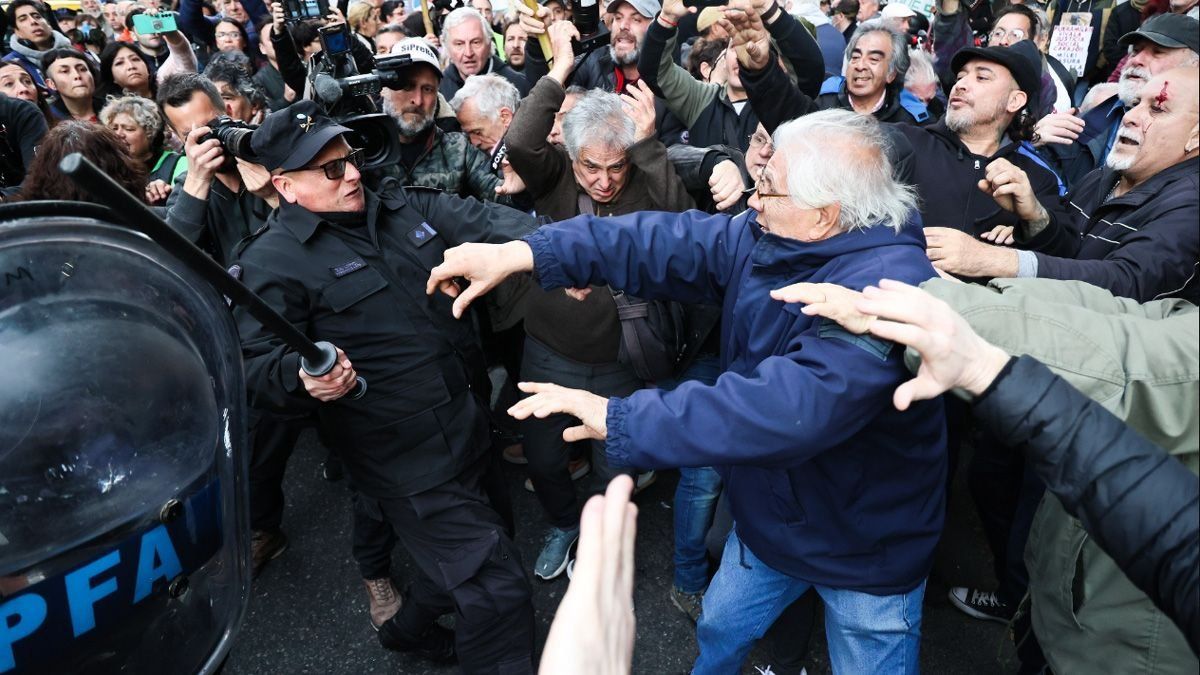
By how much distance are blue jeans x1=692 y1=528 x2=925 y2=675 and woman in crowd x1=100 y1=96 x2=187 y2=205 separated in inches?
Result: 129

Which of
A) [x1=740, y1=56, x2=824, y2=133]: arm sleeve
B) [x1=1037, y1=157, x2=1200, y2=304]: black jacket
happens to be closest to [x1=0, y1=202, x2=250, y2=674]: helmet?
[x1=1037, y1=157, x2=1200, y2=304]: black jacket

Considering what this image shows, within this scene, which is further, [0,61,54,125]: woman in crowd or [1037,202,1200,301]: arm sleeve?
[0,61,54,125]: woman in crowd

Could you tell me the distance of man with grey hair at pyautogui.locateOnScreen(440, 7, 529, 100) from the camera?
205 inches

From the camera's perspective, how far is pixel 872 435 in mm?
1895

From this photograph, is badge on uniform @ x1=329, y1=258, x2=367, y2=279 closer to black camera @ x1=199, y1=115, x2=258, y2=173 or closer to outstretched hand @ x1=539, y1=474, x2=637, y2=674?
black camera @ x1=199, y1=115, x2=258, y2=173

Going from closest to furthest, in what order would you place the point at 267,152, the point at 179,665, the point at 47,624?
the point at 47,624 < the point at 179,665 < the point at 267,152

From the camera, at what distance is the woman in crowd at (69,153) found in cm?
285

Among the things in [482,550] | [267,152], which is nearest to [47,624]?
[482,550]

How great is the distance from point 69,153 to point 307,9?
143cm

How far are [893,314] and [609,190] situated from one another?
193 centimetres

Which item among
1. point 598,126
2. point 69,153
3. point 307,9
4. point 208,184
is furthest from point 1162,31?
point 69,153

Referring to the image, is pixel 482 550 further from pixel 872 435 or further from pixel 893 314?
pixel 893 314

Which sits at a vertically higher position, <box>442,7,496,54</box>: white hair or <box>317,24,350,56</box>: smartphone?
<box>317,24,350,56</box>: smartphone

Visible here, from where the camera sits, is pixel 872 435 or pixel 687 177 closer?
pixel 872 435
